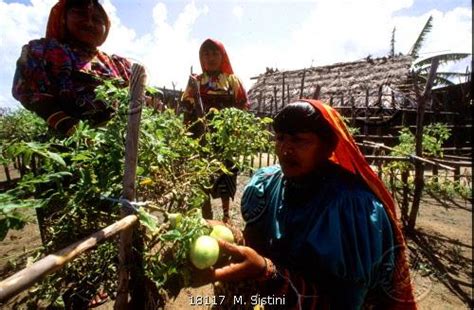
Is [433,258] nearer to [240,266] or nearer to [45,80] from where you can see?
[240,266]

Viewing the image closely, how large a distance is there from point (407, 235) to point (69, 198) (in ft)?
18.3

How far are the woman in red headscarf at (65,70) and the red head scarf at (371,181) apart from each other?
145 centimetres

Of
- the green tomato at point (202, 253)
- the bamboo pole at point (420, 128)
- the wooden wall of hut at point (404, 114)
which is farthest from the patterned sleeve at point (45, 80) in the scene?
the wooden wall of hut at point (404, 114)

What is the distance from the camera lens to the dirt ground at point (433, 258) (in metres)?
3.71

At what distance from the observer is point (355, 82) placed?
56.2 feet

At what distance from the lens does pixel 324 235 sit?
68.9 inches

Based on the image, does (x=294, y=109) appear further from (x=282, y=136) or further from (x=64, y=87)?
(x=64, y=87)

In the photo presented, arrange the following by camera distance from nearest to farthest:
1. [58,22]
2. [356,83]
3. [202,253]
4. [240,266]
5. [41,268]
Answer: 1. [41,268]
2. [202,253]
3. [240,266]
4. [58,22]
5. [356,83]

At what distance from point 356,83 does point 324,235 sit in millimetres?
16936

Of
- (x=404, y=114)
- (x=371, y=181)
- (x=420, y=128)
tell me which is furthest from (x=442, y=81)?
(x=371, y=181)

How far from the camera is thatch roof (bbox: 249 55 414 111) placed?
47.2 feet

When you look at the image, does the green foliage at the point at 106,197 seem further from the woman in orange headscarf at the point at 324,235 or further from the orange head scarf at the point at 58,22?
the orange head scarf at the point at 58,22

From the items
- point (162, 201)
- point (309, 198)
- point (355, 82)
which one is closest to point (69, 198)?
point (162, 201)

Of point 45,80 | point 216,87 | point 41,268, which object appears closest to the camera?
point 41,268
